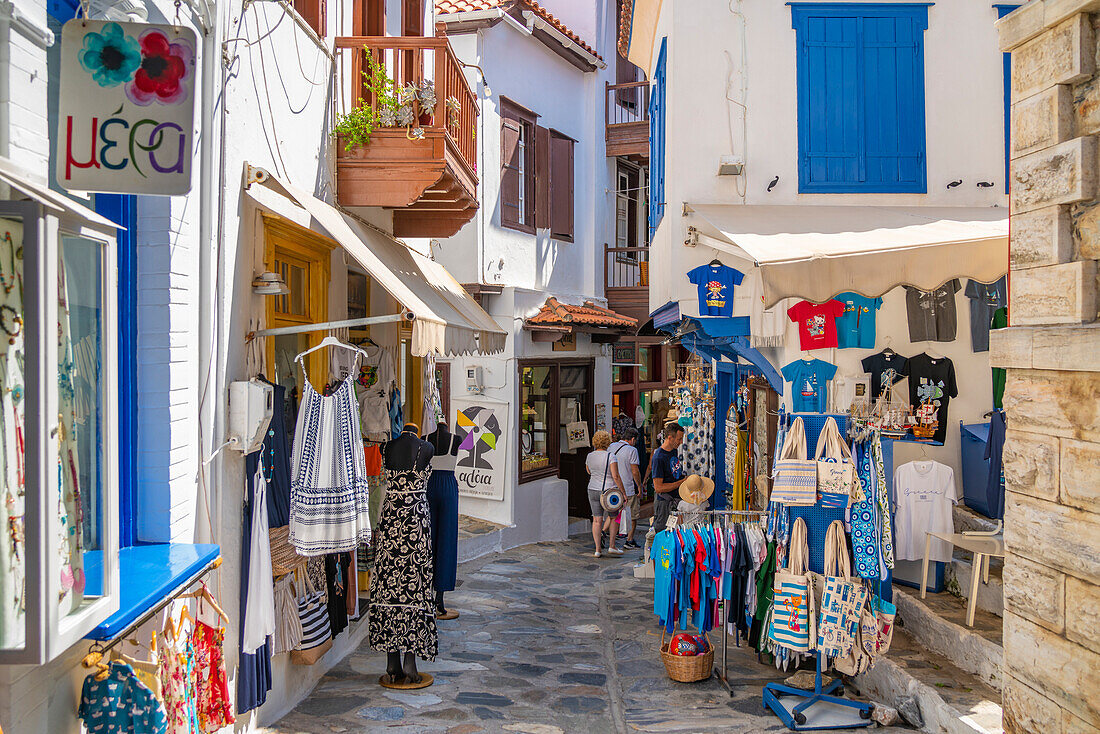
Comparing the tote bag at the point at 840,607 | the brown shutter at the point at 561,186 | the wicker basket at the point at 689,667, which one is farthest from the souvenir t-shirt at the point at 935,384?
the brown shutter at the point at 561,186

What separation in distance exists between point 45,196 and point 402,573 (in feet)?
16.7

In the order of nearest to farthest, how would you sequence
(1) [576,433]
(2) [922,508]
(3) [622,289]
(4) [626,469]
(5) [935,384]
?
(2) [922,508] < (5) [935,384] < (4) [626,469] < (1) [576,433] < (3) [622,289]

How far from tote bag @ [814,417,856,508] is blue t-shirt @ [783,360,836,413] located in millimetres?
242

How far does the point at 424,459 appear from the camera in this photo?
7.01 metres

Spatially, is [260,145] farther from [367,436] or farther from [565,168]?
[565,168]

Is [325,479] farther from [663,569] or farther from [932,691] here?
[932,691]

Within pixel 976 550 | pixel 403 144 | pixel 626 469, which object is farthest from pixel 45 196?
pixel 626 469

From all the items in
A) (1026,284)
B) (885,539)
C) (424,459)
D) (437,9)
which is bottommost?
(885,539)

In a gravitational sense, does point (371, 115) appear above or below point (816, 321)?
above

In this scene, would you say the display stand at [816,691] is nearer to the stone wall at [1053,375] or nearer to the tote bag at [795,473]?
the tote bag at [795,473]

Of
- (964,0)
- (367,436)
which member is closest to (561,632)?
(367,436)

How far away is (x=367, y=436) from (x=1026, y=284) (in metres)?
5.94

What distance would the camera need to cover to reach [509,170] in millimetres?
14102

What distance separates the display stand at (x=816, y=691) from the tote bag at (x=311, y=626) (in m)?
3.46
